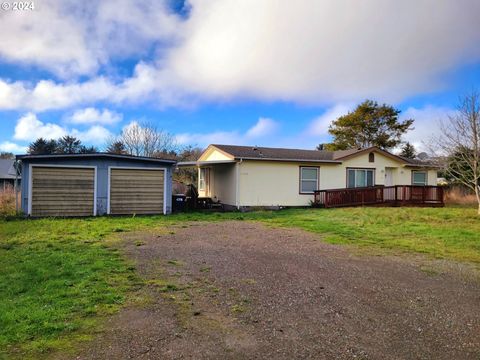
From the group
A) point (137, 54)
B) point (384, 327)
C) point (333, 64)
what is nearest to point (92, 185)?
point (137, 54)

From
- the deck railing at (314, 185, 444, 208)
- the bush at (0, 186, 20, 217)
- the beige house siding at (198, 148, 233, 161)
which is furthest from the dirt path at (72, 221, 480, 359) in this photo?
the beige house siding at (198, 148, 233, 161)

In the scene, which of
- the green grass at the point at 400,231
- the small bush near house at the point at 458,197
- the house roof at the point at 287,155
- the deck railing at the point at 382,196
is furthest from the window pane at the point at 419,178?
the green grass at the point at 400,231

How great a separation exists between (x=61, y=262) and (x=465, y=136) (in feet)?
57.0

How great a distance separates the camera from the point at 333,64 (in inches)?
654

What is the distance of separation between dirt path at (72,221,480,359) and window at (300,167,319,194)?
12053 mm

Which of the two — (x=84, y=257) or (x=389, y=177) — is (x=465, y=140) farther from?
(x=84, y=257)

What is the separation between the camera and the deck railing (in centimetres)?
1881

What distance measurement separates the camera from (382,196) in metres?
20.1

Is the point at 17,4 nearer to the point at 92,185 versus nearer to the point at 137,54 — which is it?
the point at 137,54

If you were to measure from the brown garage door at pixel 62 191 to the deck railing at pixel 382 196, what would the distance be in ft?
36.8

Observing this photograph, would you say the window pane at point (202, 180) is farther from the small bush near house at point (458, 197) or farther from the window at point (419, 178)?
the small bush near house at point (458, 197)

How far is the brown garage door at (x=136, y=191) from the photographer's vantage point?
15297mm

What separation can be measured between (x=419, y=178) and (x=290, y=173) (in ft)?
31.9

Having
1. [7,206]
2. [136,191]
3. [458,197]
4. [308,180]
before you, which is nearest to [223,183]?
[308,180]
